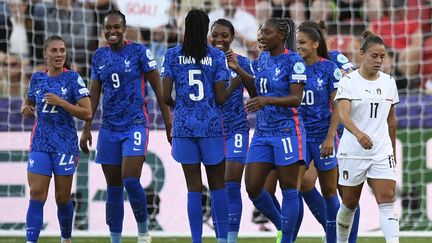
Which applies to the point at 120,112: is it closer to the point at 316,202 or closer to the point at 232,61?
the point at 232,61

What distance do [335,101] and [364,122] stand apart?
455 mm

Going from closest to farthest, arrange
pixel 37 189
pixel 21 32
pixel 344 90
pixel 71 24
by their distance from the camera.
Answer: pixel 344 90 < pixel 37 189 < pixel 21 32 < pixel 71 24

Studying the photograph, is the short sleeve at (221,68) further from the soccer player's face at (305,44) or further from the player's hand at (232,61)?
the soccer player's face at (305,44)

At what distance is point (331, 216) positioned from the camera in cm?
995

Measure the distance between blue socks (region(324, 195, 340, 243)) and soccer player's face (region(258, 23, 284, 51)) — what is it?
5.20 feet

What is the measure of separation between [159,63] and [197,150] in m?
5.40

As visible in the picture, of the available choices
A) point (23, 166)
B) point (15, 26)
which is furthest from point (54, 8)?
point (23, 166)

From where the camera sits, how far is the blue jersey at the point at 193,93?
9.16m

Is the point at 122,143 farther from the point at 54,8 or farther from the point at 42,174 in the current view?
the point at 54,8

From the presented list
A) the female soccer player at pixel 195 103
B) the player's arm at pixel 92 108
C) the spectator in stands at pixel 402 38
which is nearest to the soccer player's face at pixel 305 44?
the female soccer player at pixel 195 103

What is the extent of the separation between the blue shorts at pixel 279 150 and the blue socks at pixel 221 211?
379 mm

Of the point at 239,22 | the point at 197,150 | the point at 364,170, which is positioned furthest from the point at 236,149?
the point at 239,22

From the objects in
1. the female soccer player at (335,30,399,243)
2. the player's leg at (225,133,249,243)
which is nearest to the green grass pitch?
the player's leg at (225,133,249,243)

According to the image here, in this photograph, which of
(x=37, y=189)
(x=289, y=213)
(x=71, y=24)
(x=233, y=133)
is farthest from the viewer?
(x=71, y=24)
